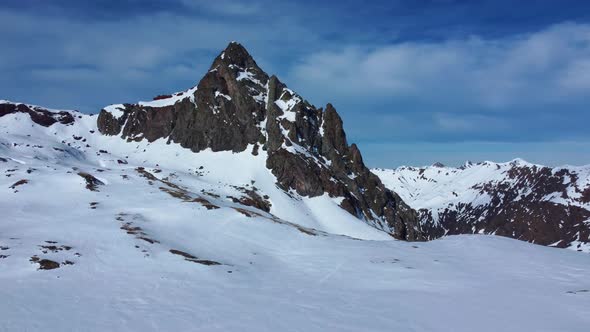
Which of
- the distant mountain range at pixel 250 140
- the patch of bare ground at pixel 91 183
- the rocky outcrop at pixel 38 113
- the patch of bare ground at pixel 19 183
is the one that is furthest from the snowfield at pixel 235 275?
the rocky outcrop at pixel 38 113

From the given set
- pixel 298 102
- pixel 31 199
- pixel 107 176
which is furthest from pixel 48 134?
pixel 31 199

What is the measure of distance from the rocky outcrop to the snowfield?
139m

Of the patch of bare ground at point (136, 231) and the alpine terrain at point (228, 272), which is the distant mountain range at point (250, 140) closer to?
the alpine terrain at point (228, 272)

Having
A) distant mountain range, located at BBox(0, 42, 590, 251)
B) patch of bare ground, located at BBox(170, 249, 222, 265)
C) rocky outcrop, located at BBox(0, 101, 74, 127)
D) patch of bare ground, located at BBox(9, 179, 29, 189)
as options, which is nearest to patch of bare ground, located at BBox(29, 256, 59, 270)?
patch of bare ground, located at BBox(170, 249, 222, 265)

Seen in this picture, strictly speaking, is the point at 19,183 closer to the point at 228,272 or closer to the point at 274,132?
the point at 228,272

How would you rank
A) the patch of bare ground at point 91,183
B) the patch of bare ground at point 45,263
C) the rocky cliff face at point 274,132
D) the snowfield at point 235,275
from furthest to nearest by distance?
the rocky cliff face at point 274,132
the patch of bare ground at point 91,183
the patch of bare ground at point 45,263
the snowfield at point 235,275

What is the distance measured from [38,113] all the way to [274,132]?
359 ft

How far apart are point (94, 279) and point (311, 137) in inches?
5224

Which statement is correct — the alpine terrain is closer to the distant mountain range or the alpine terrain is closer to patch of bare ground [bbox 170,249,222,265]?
patch of bare ground [bbox 170,249,222,265]

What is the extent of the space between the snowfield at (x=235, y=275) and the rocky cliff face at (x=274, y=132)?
81953 millimetres

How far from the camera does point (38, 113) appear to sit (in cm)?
18788

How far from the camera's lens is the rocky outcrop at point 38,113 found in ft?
602

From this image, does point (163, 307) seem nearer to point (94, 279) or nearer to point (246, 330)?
point (246, 330)

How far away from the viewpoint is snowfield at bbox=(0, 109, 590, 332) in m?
21.0
